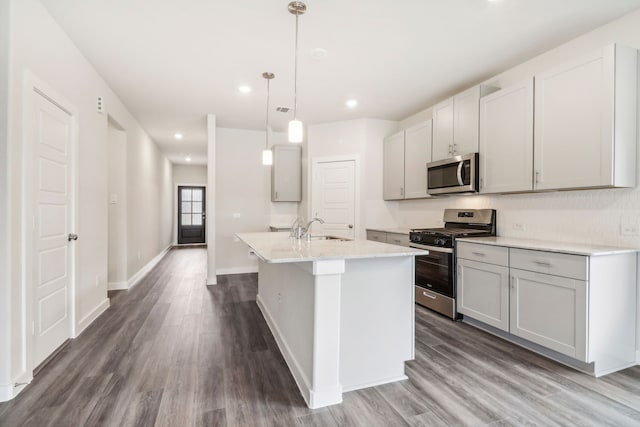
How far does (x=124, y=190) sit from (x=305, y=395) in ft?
13.1

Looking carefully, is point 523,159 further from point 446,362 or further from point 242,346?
point 242,346

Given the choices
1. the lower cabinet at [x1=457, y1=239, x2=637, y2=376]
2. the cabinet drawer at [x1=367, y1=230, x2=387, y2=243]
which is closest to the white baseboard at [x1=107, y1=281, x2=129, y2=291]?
the cabinet drawer at [x1=367, y1=230, x2=387, y2=243]

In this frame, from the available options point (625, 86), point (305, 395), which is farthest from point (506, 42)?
point (305, 395)

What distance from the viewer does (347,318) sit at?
203cm

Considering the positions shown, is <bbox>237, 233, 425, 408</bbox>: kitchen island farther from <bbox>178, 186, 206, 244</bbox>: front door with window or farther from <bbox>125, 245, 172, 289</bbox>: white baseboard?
<bbox>178, 186, 206, 244</bbox>: front door with window

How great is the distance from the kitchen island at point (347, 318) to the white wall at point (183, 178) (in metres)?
8.93

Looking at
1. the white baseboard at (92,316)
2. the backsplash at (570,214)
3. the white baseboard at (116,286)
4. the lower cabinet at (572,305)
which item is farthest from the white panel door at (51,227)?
the backsplash at (570,214)

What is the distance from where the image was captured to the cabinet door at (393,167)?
454 centimetres

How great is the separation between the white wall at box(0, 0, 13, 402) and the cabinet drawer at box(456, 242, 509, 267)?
137 inches

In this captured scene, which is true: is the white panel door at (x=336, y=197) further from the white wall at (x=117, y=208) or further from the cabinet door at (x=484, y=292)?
the white wall at (x=117, y=208)

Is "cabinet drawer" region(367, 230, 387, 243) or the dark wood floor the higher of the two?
"cabinet drawer" region(367, 230, 387, 243)

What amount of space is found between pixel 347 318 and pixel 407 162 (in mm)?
2950

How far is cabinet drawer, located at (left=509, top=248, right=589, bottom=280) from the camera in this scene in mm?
2164

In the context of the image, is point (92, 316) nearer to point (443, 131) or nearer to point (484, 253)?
point (484, 253)
